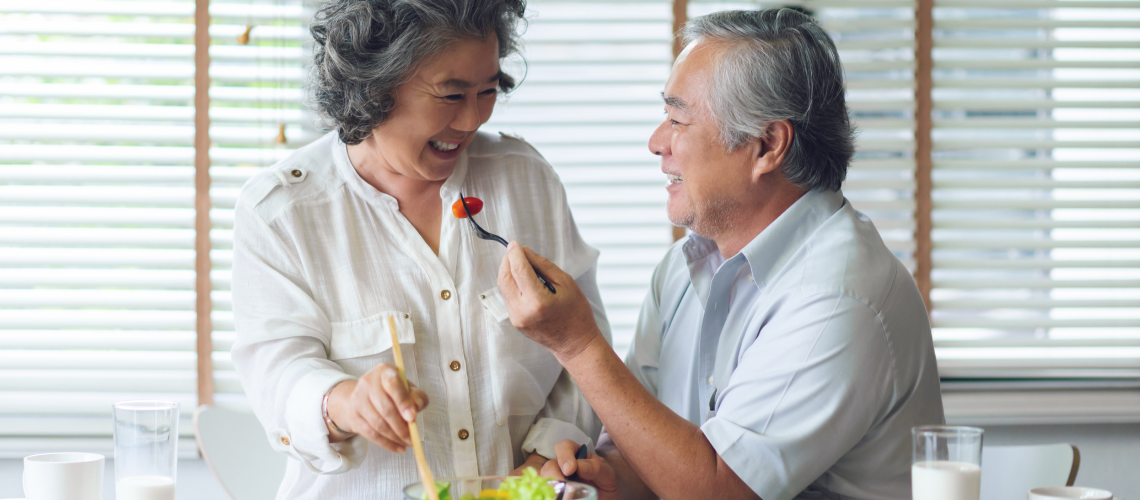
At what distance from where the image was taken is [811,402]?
1.21m

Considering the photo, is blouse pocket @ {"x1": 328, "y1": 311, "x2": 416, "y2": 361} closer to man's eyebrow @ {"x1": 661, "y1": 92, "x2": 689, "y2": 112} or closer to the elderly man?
the elderly man

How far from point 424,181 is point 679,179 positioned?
0.47 meters

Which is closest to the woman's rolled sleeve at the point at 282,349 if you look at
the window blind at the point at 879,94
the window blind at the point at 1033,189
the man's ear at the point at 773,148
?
the man's ear at the point at 773,148

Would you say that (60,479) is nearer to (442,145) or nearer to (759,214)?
(442,145)

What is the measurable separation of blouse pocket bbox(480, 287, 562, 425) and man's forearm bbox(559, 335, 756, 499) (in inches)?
7.2

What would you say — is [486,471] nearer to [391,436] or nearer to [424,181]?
[391,436]

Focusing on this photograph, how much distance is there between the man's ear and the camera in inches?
55.1

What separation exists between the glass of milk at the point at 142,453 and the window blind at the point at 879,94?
6.51 feet

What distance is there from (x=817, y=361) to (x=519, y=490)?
1.81 feet

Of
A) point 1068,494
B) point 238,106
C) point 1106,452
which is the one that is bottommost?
point 1106,452

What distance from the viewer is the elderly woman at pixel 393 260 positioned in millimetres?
1285

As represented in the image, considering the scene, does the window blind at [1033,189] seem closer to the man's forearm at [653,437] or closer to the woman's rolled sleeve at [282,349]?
the man's forearm at [653,437]

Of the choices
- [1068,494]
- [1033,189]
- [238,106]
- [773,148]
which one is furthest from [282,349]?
[1033,189]

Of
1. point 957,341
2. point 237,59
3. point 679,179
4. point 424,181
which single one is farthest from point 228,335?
point 957,341
